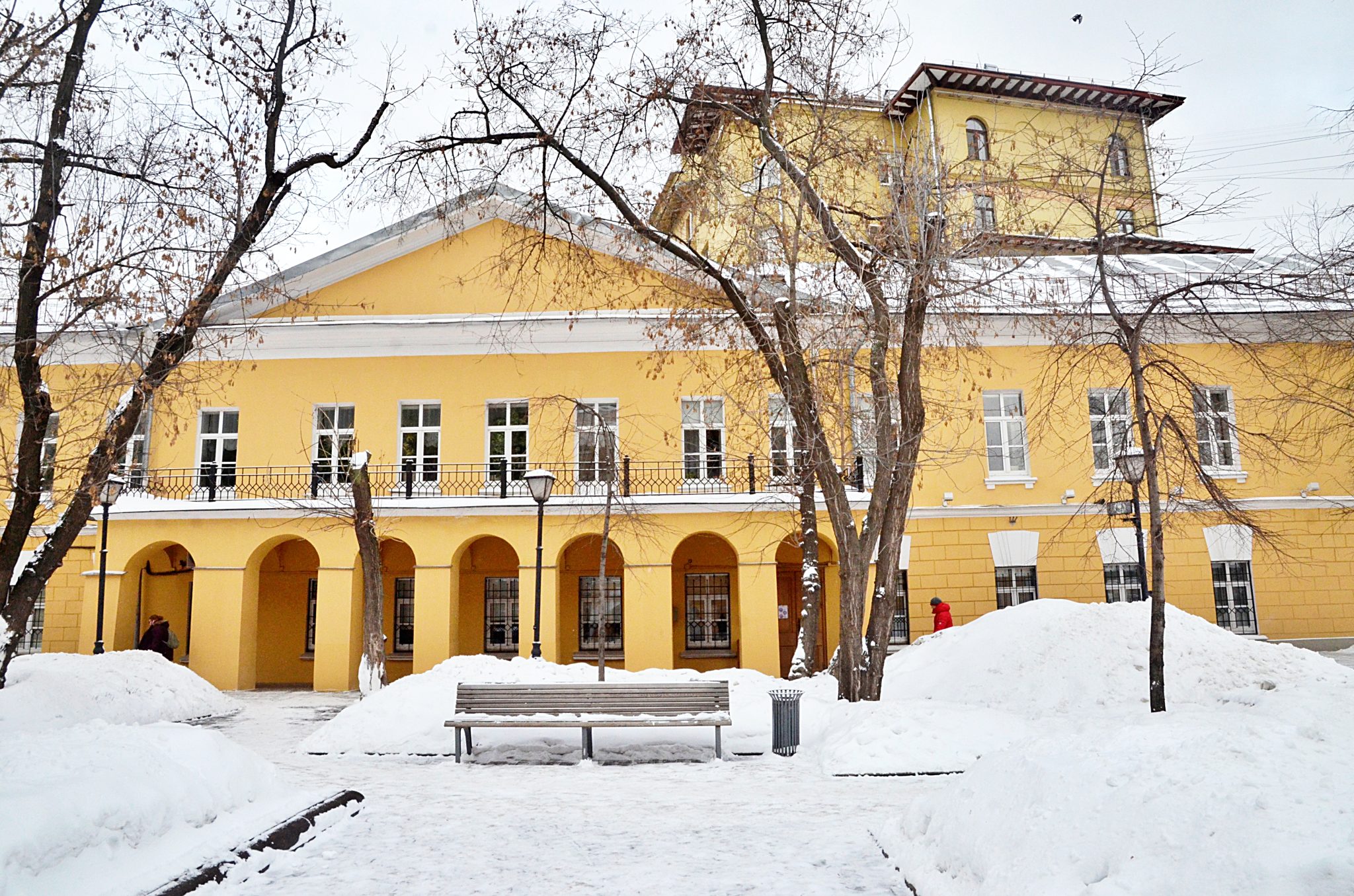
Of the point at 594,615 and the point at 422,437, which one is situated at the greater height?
the point at 422,437

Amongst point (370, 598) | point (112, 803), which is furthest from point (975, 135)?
point (112, 803)

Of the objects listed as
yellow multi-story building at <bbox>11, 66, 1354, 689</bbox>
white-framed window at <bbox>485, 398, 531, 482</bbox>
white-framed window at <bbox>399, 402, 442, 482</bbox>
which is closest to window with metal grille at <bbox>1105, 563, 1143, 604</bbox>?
yellow multi-story building at <bbox>11, 66, 1354, 689</bbox>

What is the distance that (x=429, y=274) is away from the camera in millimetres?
21719

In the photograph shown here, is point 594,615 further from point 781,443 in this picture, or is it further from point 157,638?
point 157,638

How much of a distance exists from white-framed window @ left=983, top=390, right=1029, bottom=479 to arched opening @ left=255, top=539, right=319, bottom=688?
15.2 metres

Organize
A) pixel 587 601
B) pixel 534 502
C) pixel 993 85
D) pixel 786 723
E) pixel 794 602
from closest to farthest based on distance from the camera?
pixel 786 723 < pixel 534 502 < pixel 587 601 < pixel 794 602 < pixel 993 85

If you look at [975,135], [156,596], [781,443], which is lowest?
[156,596]

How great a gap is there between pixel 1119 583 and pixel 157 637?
19.7m

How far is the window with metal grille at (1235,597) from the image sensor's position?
2031 cm

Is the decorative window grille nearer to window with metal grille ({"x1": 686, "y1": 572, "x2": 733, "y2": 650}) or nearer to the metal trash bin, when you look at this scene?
window with metal grille ({"x1": 686, "y1": 572, "x2": 733, "y2": 650})

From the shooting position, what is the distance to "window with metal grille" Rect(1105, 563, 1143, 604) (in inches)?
800

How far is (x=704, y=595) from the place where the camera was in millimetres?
Answer: 22156

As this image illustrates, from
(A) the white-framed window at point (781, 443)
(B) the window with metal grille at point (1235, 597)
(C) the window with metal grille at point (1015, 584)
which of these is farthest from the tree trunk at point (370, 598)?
(B) the window with metal grille at point (1235, 597)

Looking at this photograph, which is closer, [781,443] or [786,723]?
[786,723]
